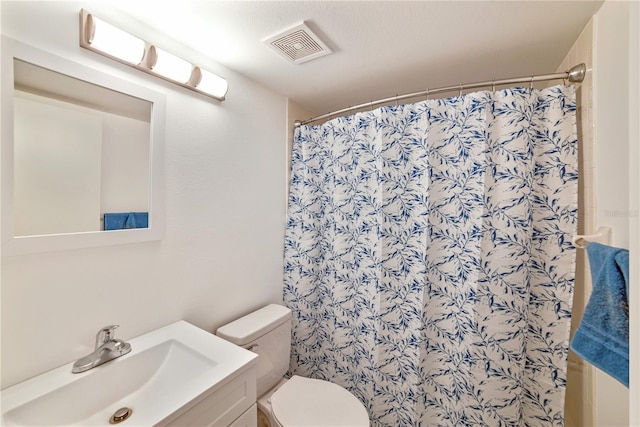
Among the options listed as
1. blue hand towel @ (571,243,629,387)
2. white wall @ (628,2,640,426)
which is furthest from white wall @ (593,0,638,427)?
white wall @ (628,2,640,426)

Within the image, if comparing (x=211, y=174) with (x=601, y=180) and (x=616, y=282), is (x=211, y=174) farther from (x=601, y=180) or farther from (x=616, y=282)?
(x=601, y=180)

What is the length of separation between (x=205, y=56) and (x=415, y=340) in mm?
1870

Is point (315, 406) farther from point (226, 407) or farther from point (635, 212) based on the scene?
point (635, 212)

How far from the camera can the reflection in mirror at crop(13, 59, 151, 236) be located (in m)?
0.83

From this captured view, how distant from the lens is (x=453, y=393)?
4.40ft

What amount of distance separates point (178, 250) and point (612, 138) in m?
1.70

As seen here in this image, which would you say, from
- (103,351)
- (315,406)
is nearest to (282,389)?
(315,406)

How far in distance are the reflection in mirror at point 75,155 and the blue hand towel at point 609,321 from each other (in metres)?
1.47

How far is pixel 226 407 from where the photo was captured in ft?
3.01

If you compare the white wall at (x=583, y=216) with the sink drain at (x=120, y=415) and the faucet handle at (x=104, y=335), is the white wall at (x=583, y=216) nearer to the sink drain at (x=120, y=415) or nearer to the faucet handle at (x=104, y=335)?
the sink drain at (x=120, y=415)

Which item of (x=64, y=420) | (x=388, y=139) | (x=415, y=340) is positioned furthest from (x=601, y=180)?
(x=64, y=420)

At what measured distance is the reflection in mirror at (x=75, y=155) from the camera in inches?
32.9

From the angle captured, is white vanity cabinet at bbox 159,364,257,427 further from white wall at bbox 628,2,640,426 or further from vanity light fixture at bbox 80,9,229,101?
vanity light fixture at bbox 80,9,229,101

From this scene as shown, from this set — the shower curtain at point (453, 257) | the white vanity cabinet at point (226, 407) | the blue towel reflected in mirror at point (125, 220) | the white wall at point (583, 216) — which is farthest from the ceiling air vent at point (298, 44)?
the white vanity cabinet at point (226, 407)
